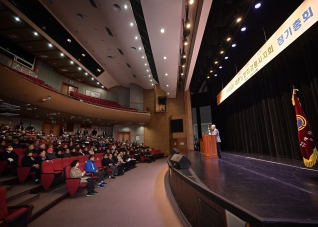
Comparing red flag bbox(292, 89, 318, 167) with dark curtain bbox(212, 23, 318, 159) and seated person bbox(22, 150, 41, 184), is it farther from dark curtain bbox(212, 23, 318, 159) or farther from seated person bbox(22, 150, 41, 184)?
Result: seated person bbox(22, 150, 41, 184)

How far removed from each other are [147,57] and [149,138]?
7.93 m

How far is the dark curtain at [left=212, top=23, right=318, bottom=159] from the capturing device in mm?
3697

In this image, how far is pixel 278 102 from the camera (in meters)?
5.00

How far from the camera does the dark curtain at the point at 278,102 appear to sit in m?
3.70

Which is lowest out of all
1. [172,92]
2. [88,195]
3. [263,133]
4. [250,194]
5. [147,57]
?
[88,195]

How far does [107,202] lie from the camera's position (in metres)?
3.12

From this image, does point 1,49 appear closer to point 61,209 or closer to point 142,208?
point 61,209

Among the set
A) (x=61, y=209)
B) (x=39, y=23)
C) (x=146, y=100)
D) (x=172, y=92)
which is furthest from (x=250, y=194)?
(x=146, y=100)

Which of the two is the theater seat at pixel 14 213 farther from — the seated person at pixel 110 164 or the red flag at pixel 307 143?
the red flag at pixel 307 143

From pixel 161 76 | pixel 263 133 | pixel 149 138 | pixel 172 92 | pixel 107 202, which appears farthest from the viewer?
pixel 149 138

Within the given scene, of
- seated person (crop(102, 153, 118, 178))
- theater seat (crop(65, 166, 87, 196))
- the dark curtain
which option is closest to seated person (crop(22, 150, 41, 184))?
theater seat (crop(65, 166, 87, 196))

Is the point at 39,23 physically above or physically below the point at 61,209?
above

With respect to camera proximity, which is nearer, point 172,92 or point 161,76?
point 161,76

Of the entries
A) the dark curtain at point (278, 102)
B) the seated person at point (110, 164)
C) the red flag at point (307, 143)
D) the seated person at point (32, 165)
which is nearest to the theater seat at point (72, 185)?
the seated person at point (32, 165)
